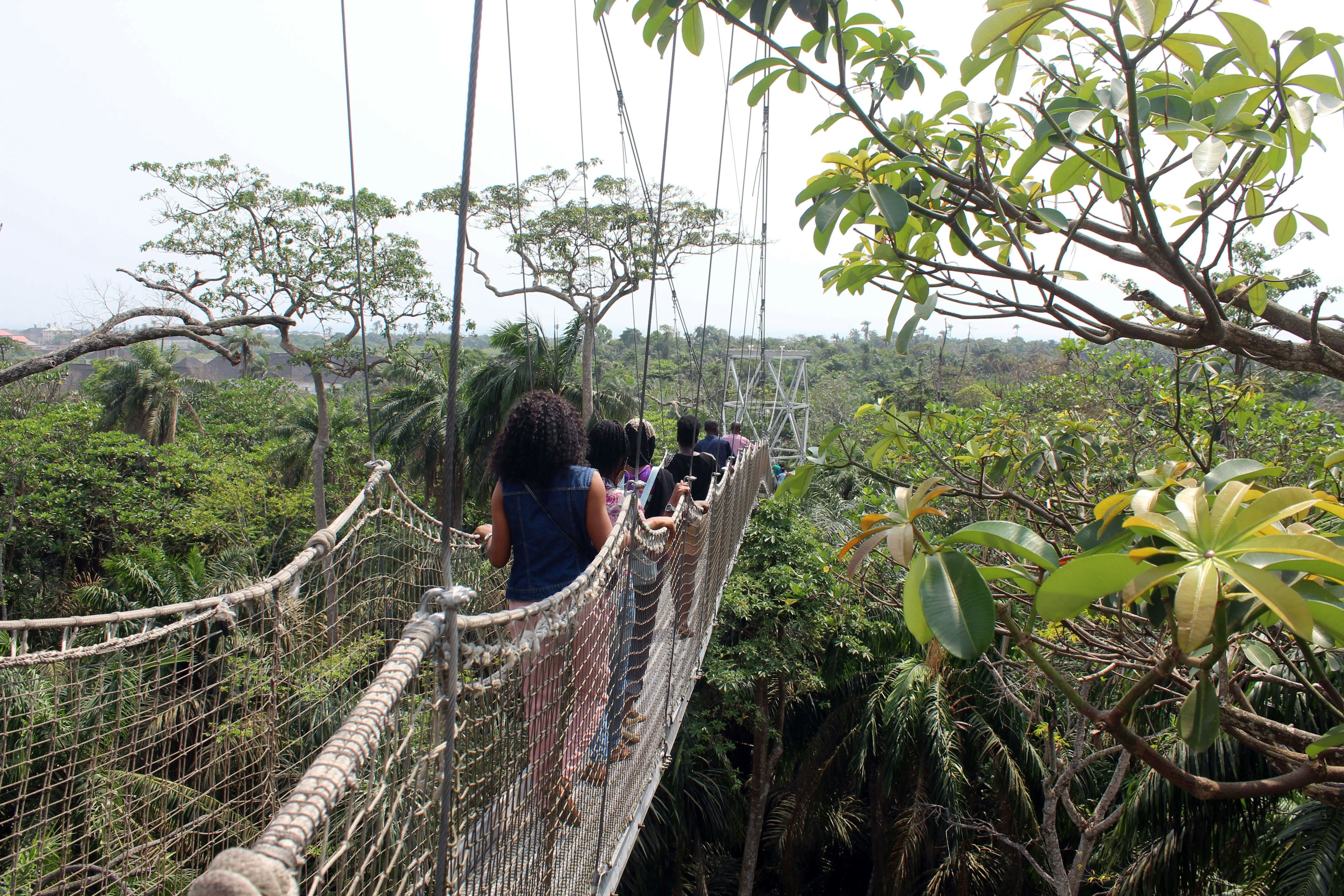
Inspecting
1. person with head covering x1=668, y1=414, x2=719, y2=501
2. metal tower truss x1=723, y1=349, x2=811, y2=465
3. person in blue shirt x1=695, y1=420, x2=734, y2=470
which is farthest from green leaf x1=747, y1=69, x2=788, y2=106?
metal tower truss x1=723, y1=349, x2=811, y2=465

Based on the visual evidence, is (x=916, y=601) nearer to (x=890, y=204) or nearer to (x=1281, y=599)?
(x=1281, y=599)

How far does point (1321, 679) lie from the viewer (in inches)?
34.7

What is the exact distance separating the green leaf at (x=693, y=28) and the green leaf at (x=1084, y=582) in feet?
2.82

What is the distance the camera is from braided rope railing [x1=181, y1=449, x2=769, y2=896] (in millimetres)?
817

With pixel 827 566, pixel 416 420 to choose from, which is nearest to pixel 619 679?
pixel 827 566

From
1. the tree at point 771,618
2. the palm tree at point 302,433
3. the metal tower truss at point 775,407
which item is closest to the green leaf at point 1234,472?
the tree at point 771,618

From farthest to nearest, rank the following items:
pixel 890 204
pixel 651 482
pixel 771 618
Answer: pixel 771 618 < pixel 651 482 < pixel 890 204

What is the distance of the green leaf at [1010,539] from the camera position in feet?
2.52

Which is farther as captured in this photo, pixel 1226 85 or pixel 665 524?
pixel 665 524

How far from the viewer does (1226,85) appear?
0.95m

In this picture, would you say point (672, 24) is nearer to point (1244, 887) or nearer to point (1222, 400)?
point (1222, 400)

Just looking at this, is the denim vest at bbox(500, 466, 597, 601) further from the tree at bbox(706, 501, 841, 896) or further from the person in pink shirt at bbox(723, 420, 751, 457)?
the tree at bbox(706, 501, 841, 896)

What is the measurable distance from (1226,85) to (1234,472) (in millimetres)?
451

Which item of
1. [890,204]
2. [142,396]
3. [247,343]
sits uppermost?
[890,204]
